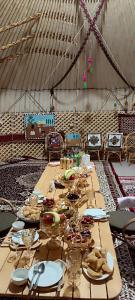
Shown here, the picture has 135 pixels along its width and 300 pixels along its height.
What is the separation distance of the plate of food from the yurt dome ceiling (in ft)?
16.6

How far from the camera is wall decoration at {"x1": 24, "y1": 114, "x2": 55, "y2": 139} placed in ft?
27.6

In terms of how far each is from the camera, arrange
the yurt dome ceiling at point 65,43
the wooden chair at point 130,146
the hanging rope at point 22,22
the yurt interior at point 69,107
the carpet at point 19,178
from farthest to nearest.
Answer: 1. the wooden chair at point 130,146
2. the yurt dome ceiling at point 65,43
3. the hanging rope at point 22,22
4. the carpet at point 19,178
5. the yurt interior at point 69,107

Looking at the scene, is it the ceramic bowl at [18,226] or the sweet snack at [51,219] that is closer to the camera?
the sweet snack at [51,219]

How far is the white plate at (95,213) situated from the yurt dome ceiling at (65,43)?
203 inches

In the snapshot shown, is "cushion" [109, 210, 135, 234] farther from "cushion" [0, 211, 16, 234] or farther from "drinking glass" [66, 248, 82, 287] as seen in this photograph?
"drinking glass" [66, 248, 82, 287]

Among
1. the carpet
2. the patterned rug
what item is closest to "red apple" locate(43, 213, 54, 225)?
the patterned rug

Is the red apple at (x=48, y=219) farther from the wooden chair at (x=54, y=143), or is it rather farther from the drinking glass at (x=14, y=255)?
the wooden chair at (x=54, y=143)

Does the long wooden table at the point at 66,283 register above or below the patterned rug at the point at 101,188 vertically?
above

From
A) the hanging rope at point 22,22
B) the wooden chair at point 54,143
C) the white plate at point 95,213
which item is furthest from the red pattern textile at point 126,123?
the white plate at point 95,213

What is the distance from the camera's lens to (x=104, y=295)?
60.0 inches

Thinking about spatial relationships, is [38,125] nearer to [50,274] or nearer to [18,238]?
[18,238]

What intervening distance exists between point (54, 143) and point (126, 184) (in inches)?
112

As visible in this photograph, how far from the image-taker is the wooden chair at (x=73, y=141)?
805cm

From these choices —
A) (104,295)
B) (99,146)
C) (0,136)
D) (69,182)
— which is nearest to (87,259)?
(104,295)
